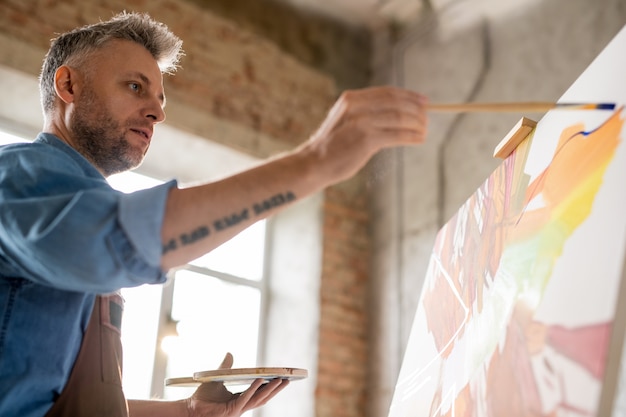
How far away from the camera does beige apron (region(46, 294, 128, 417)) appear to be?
1386 mm

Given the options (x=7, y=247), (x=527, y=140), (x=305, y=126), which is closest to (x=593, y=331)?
(x=527, y=140)

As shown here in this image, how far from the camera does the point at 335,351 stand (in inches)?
179

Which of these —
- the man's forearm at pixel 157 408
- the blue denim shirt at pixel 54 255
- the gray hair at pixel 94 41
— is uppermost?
the gray hair at pixel 94 41

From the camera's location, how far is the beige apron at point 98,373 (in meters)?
1.39

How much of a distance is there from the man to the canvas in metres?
0.38

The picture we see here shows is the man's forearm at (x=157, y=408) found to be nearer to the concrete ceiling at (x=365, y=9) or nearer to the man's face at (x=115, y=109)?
the man's face at (x=115, y=109)

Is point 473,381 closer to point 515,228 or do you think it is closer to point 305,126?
point 515,228

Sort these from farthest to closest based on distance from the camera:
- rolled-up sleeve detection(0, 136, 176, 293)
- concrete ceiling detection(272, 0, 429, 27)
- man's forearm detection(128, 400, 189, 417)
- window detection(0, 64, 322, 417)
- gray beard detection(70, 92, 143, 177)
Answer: concrete ceiling detection(272, 0, 429, 27)
window detection(0, 64, 322, 417)
man's forearm detection(128, 400, 189, 417)
gray beard detection(70, 92, 143, 177)
rolled-up sleeve detection(0, 136, 176, 293)

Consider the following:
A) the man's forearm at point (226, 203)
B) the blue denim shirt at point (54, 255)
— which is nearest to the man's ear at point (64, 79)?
the blue denim shirt at point (54, 255)

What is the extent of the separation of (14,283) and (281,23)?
4.06 metres

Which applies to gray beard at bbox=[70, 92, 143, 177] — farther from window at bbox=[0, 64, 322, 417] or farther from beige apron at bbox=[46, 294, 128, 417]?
window at bbox=[0, 64, 322, 417]

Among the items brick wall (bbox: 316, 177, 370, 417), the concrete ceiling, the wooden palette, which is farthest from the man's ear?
the concrete ceiling

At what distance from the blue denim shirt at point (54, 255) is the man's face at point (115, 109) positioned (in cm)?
15

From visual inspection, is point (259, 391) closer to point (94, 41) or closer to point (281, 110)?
point (94, 41)
